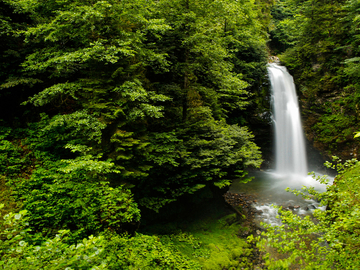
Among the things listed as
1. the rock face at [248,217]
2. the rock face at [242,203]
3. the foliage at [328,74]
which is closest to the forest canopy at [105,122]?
the rock face at [248,217]

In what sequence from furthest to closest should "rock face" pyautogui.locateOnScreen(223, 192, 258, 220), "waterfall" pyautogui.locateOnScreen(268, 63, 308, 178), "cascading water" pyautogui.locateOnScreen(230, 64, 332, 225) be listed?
"waterfall" pyautogui.locateOnScreen(268, 63, 308, 178) < "cascading water" pyautogui.locateOnScreen(230, 64, 332, 225) < "rock face" pyautogui.locateOnScreen(223, 192, 258, 220)

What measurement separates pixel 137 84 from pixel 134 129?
1.55 meters

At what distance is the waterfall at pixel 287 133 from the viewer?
664 inches

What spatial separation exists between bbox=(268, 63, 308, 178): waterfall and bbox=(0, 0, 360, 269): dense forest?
27.0 feet

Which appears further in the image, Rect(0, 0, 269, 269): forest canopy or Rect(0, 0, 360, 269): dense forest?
Rect(0, 0, 269, 269): forest canopy

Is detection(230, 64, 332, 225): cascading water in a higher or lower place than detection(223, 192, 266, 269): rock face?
higher

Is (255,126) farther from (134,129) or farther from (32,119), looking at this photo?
(32,119)

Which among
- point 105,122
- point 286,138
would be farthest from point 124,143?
point 286,138

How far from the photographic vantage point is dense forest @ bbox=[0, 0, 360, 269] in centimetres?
452

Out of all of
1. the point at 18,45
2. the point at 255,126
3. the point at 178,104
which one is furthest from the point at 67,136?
the point at 255,126

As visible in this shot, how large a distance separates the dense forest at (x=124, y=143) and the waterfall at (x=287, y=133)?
8.24 m

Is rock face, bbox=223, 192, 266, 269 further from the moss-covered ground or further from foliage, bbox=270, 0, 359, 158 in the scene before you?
foliage, bbox=270, 0, 359, 158

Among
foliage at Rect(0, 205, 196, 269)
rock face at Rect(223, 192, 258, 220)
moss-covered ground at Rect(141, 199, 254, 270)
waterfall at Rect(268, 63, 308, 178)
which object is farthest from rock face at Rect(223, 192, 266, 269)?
waterfall at Rect(268, 63, 308, 178)

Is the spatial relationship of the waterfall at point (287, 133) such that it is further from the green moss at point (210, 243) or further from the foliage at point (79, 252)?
the foliage at point (79, 252)
